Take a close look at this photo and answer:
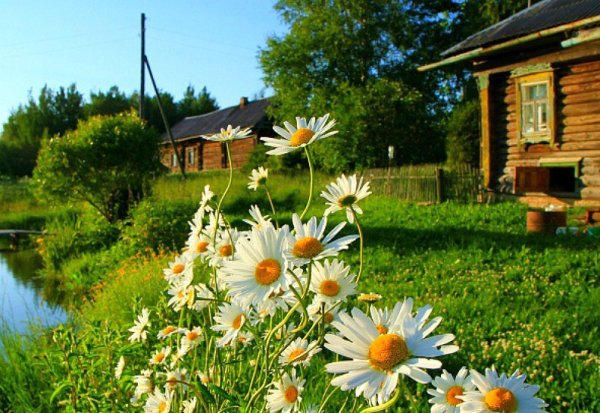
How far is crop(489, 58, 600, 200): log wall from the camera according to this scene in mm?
10297

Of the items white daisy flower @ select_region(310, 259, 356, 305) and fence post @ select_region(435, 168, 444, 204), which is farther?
fence post @ select_region(435, 168, 444, 204)

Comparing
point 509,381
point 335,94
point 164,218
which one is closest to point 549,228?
point 164,218

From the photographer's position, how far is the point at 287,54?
24359 millimetres

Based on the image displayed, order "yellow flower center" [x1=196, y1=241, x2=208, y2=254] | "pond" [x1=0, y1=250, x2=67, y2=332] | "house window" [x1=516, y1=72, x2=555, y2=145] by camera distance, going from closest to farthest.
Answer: "yellow flower center" [x1=196, y1=241, x2=208, y2=254] < "pond" [x1=0, y1=250, x2=67, y2=332] < "house window" [x1=516, y1=72, x2=555, y2=145]

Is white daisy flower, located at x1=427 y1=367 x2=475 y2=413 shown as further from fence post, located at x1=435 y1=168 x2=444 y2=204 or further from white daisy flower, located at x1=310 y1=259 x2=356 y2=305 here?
fence post, located at x1=435 y1=168 x2=444 y2=204

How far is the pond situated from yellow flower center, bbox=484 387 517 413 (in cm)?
541

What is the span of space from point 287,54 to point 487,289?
20.3m

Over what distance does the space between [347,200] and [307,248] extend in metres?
0.36

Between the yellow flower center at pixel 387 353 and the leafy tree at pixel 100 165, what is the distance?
12596 millimetres

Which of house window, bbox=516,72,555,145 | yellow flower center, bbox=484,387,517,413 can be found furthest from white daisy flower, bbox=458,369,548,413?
house window, bbox=516,72,555,145

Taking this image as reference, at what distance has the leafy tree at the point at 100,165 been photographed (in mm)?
13000

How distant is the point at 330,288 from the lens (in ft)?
4.71

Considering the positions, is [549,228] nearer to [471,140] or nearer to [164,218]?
[164,218]

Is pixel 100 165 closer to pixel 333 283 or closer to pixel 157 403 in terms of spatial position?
pixel 157 403
